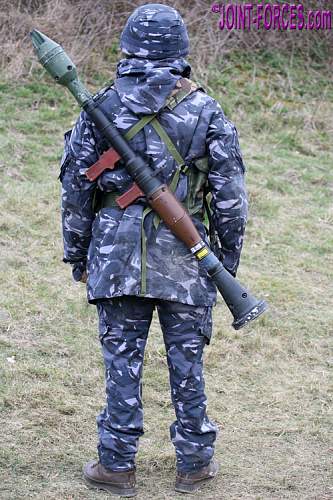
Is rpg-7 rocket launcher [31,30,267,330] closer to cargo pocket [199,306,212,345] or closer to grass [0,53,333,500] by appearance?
cargo pocket [199,306,212,345]

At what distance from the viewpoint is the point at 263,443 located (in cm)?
492

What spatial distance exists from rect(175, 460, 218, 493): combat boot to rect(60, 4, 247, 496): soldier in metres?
0.06

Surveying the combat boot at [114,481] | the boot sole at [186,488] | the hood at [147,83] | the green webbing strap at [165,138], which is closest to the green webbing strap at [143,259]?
the green webbing strap at [165,138]

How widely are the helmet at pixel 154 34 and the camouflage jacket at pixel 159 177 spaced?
0.15 feet

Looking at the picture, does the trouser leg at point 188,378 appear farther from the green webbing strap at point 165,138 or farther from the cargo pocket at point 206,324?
the green webbing strap at point 165,138

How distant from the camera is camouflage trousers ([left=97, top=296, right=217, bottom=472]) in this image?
4000mm

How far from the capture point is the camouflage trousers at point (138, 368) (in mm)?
4000

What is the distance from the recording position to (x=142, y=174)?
Answer: 3.84 metres

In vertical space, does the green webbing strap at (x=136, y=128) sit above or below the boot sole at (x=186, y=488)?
above

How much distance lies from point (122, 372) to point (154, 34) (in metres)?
1.40
